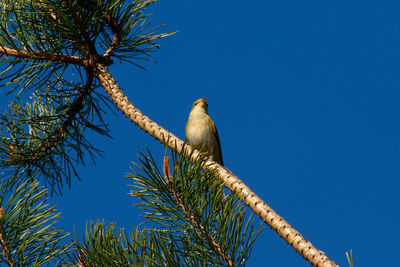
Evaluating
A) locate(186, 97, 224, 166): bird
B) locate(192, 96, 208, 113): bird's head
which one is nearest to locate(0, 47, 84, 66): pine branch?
locate(186, 97, 224, 166): bird

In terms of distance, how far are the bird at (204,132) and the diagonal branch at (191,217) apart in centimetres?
389

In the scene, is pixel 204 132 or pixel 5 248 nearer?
pixel 5 248

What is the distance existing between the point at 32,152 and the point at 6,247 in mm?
1194

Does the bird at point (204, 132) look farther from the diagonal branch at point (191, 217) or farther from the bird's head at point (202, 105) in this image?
the diagonal branch at point (191, 217)

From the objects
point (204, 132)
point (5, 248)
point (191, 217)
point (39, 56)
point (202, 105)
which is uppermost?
point (202, 105)

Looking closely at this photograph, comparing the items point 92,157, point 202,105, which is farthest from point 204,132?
point 92,157

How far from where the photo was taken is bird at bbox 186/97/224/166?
6.18 metres

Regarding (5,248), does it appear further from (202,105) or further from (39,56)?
(202,105)

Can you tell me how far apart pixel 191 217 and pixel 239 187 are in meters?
0.47

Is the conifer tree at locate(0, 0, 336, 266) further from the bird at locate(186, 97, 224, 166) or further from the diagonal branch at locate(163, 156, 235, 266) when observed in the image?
the bird at locate(186, 97, 224, 166)

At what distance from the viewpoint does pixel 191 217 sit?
6.91 ft

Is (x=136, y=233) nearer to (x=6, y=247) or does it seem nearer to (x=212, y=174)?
(x=212, y=174)

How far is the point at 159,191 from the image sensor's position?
7.09 feet

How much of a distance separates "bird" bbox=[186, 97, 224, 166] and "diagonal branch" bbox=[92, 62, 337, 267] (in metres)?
3.10
